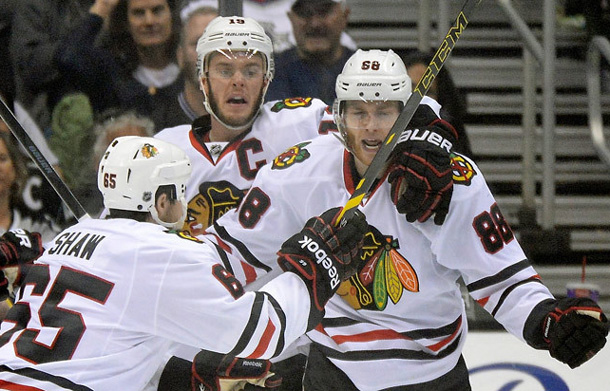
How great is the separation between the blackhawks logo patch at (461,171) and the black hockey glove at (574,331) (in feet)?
1.27

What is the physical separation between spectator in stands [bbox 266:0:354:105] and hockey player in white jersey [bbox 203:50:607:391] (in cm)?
115

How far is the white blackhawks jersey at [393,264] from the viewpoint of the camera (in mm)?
2537

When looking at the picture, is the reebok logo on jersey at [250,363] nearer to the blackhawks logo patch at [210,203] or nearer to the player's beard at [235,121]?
the blackhawks logo patch at [210,203]

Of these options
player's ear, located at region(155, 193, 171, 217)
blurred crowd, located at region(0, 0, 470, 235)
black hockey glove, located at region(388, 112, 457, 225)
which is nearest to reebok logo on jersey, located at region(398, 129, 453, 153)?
black hockey glove, located at region(388, 112, 457, 225)

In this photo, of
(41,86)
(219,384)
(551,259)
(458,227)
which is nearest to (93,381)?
(219,384)

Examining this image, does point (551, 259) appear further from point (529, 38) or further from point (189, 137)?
point (189, 137)

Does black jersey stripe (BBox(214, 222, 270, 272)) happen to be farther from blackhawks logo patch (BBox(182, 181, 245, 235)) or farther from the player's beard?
the player's beard

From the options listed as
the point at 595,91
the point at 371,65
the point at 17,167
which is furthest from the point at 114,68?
the point at 595,91

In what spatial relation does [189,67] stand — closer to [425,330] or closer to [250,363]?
[250,363]

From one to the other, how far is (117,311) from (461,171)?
94cm

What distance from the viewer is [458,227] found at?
2.52 m

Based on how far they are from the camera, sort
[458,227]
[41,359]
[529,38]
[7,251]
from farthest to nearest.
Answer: [529,38] < [7,251] < [458,227] < [41,359]

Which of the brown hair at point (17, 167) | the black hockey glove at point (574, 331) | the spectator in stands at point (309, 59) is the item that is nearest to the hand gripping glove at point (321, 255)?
the black hockey glove at point (574, 331)

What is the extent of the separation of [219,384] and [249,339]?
20.0 inches
